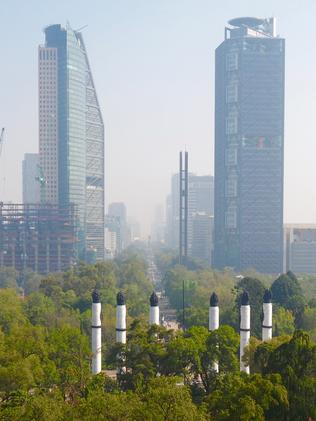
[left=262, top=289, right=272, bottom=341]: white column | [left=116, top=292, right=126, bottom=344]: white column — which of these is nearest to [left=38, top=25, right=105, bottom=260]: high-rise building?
[left=116, top=292, right=126, bottom=344]: white column

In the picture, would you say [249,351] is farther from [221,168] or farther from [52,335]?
[221,168]

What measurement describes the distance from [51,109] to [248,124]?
4807 centimetres

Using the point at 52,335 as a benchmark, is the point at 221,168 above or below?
above

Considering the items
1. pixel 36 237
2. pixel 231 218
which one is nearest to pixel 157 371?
pixel 36 237

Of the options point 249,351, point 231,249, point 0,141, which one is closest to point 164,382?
point 249,351

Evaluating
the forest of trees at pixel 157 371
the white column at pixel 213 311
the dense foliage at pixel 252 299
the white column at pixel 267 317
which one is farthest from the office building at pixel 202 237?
the white column at pixel 213 311

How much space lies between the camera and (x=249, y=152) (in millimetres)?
137875

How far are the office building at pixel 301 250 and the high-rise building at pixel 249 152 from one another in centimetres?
202

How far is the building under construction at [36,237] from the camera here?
128750 mm

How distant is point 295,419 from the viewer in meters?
28.9

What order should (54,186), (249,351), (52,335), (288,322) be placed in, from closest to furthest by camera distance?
(249,351) < (52,335) < (288,322) < (54,186)

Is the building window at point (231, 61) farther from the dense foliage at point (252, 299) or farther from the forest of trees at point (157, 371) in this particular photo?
the forest of trees at point (157, 371)

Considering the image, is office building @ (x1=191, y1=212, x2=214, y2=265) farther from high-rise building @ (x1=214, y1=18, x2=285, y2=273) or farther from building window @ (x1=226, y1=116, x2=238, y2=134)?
building window @ (x1=226, y1=116, x2=238, y2=134)

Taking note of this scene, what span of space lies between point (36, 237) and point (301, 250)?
Result: 57088 mm
